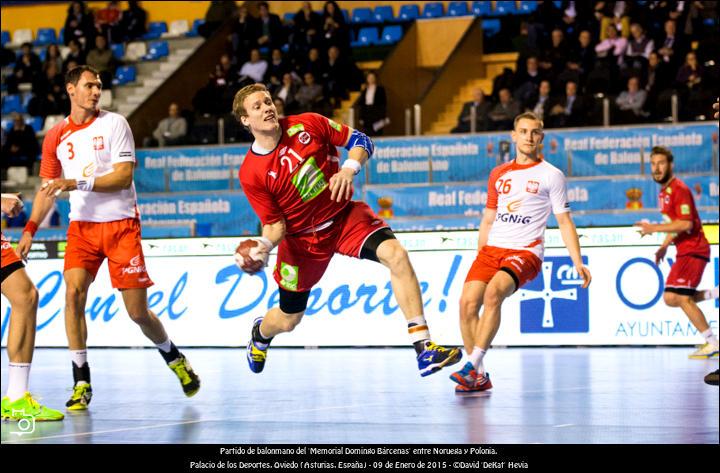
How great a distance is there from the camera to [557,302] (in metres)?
Answer: 14.0

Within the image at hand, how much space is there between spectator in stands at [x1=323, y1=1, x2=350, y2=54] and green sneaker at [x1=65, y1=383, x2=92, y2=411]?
14.9 meters

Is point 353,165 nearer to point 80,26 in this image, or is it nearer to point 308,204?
point 308,204

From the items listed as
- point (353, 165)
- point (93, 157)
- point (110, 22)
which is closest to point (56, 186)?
point (93, 157)

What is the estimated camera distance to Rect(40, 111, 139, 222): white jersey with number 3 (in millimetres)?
8133

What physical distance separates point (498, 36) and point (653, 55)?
535 cm

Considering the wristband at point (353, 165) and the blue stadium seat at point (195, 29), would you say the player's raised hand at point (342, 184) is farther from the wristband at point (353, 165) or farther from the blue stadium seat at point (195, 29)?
the blue stadium seat at point (195, 29)

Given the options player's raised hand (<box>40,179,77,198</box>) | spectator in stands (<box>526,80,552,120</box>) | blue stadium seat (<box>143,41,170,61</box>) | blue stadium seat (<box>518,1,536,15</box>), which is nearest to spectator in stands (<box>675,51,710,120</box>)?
spectator in stands (<box>526,80,552,120</box>)

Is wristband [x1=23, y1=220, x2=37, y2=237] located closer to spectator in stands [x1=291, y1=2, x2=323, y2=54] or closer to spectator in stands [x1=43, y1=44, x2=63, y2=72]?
spectator in stands [x1=291, y1=2, x2=323, y2=54]

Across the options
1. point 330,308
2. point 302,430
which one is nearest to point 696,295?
point 330,308

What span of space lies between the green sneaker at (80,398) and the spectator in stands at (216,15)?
1810 centimetres

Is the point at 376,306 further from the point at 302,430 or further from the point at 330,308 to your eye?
the point at 302,430

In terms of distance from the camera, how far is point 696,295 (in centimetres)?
1209

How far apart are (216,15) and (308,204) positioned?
19.1m

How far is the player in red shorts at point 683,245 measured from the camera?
11766mm
